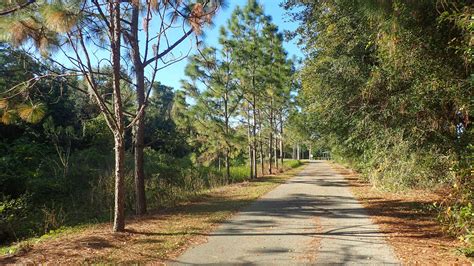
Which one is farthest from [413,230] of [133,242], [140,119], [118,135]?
[140,119]

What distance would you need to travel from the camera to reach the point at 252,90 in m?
24.8

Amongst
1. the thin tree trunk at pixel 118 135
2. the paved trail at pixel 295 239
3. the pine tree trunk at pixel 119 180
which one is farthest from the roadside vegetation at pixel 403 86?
the pine tree trunk at pixel 119 180

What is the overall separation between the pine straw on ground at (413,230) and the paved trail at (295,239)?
0.28 metres

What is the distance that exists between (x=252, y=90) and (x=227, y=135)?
4555mm

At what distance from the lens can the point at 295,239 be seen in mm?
7902

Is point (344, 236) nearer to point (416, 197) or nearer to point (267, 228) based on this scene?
point (267, 228)

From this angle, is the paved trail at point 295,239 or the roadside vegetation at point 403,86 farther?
the roadside vegetation at point 403,86

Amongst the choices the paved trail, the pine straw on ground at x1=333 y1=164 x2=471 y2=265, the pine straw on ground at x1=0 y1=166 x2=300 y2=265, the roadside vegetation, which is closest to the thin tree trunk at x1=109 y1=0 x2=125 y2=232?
the pine straw on ground at x1=0 y1=166 x2=300 y2=265

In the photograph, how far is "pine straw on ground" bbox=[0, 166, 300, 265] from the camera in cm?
655

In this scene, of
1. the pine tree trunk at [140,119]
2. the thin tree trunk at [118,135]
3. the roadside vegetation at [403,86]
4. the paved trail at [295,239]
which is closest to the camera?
the paved trail at [295,239]

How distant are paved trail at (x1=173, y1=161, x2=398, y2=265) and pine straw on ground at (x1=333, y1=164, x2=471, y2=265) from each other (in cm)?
28

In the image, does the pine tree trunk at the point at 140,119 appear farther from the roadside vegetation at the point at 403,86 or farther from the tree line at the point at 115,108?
the roadside vegetation at the point at 403,86

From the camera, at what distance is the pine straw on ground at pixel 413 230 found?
6496 mm

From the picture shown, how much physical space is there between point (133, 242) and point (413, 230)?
5739 mm
